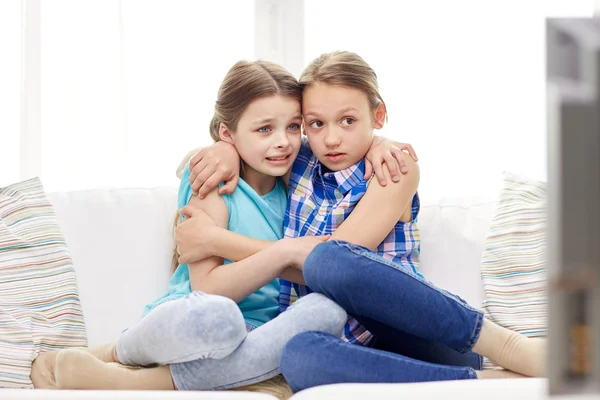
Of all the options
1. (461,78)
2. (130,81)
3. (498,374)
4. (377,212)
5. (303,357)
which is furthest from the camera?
(130,81)

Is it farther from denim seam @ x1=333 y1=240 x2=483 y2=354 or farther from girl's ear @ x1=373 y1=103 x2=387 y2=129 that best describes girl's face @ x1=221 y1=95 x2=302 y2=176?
denim seam @ x1=333 y1=240 x2=483 y2=354

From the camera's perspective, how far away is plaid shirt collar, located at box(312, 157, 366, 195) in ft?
5.18

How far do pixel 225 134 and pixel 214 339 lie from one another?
605 mm

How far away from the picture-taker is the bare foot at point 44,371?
53.6 inches

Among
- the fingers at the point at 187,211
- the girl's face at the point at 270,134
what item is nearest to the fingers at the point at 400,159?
the girl's face at the point at 270,134

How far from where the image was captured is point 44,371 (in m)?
1.38

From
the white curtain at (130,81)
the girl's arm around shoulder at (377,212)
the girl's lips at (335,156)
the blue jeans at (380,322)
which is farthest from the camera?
the white curtain at (130,81)

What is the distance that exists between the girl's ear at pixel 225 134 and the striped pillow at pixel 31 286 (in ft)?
1.40

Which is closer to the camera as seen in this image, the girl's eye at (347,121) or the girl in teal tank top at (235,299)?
the girl in teal tank top at (235,299)

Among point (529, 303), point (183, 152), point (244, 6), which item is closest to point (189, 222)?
point (529, 303)

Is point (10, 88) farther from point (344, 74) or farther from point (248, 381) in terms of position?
point (248, 381)

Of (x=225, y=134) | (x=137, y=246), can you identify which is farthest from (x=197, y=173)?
(x=137, y=246)

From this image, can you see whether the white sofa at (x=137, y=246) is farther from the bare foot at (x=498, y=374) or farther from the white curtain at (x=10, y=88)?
the white curtain at (x=10, y=88)

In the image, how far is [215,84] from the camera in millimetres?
2408
